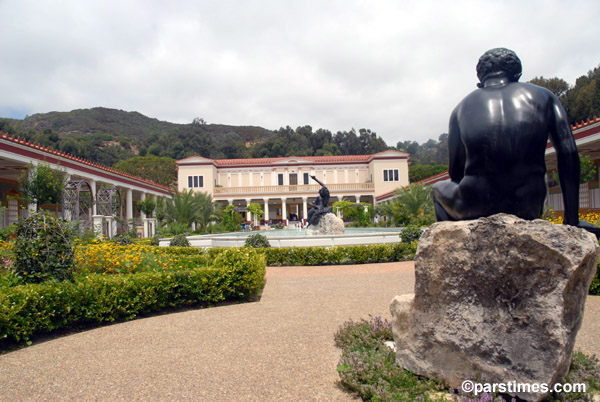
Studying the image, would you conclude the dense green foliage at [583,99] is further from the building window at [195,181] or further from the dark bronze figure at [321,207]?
the building window at [195,181]

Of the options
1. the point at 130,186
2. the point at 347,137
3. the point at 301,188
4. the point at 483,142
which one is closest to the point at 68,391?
the point at 483,142

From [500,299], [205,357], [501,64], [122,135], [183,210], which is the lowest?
[205,357]

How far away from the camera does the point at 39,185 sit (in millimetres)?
14305

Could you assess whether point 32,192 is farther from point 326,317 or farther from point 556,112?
point 556,112

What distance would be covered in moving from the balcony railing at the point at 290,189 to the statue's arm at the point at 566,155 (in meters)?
42.7

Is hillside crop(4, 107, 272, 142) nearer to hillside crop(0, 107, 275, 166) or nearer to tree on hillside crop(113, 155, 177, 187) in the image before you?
hillside crop(0, 107, 275, 166)

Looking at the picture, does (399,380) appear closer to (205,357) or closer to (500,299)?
(500,299)

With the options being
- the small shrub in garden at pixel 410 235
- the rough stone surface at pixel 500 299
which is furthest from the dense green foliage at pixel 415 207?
the rough stone surface at pixel 500 299

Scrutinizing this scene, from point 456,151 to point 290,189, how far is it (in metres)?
43.2

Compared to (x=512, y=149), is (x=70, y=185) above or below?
above

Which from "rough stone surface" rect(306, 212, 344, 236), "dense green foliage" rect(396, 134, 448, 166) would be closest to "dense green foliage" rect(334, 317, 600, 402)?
"rough stone surface" rect(306, 212, 344, 236)

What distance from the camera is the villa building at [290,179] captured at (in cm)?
4556

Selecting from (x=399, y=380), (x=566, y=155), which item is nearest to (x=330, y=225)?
(x=399, y=380)

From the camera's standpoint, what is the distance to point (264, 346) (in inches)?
157
